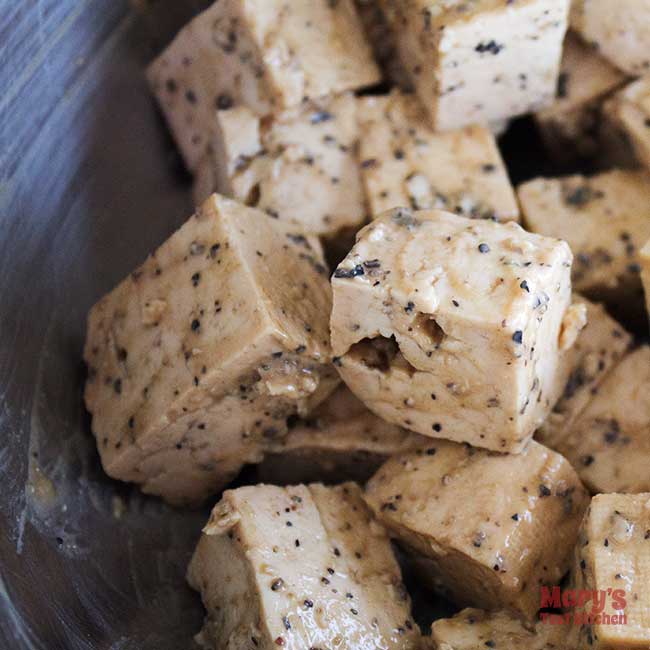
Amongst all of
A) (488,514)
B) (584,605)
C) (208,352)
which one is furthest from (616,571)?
(208,352)

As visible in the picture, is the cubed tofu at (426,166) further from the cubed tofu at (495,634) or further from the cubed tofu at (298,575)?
the cubed tofu at (495,634)

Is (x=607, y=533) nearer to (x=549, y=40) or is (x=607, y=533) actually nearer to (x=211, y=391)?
(x=211, y=391)

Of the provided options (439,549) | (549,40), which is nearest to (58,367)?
(439,549)

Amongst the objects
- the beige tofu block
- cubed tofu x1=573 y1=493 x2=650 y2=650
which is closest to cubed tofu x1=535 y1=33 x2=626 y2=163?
the beige tofu block

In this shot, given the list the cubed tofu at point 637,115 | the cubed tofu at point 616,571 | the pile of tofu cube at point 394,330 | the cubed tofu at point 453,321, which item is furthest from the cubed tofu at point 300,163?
the cubed tofu at point 616,571

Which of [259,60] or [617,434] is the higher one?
[259,60]

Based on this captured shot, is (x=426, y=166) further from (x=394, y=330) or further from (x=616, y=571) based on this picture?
(x=616, y=571)
